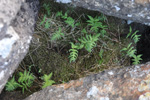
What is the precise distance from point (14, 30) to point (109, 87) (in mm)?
1050

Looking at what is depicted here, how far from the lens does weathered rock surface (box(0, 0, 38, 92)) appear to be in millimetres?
1554

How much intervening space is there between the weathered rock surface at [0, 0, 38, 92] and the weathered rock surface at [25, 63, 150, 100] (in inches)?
18.0

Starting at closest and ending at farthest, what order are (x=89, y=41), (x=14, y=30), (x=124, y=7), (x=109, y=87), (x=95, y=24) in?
(x=14, y=30)
(x=109, y=87)
(x=124, y=7)
(x=89, y=41)
(x=95, y=24)

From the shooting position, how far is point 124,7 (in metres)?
1.94

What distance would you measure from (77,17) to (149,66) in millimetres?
1162

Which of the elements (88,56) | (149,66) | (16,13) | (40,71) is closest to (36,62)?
(40,71)

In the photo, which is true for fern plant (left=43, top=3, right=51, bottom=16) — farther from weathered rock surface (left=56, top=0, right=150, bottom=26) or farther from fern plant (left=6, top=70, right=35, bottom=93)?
fern plant (left=6, top=70, right=35, bottom=93)

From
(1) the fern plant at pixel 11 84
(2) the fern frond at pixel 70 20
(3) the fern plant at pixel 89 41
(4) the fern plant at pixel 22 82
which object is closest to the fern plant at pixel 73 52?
(3) the fern plant at pixel 89 41

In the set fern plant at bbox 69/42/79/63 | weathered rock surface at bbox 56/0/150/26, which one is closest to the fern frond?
fern plant at bbox 69/42/79/63

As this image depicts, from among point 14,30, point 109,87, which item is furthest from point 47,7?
point 109,87

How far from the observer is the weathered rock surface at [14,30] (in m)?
1.55

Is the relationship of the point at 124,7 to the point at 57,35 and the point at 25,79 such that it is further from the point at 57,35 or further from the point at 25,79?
the point at 25,79

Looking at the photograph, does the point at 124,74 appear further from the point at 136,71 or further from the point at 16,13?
the point at 16,13

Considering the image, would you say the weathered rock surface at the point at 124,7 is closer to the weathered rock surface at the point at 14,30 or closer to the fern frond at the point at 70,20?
the fern frond at the point at 70,20
